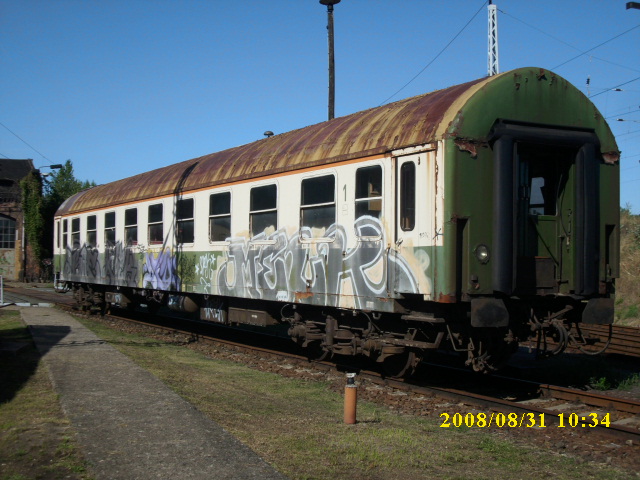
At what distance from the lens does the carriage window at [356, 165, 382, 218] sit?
853 centimetres

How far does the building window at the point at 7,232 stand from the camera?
48844mm

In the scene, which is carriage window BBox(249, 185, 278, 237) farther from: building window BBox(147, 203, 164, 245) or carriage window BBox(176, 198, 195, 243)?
building window BBox(147, 203, 164, 245)

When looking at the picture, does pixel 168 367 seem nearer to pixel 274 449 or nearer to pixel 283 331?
pixel 274 449

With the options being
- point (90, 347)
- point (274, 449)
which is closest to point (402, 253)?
point (274, 449)

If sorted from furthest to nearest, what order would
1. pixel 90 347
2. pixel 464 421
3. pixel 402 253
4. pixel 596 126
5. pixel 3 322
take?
pixel 3 322 → pixel 90 347 → pixel 596 126 → pixel 402 253 → pixel 464 421

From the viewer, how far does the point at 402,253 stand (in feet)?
→ 26.5

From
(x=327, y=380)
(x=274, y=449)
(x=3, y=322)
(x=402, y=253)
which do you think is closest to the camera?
(x=274, y=449)

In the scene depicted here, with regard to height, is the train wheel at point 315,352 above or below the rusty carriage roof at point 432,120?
below

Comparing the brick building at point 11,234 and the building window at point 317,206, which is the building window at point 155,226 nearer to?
the building window at point 317,206

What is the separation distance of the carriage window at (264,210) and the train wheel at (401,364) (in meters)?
2.97

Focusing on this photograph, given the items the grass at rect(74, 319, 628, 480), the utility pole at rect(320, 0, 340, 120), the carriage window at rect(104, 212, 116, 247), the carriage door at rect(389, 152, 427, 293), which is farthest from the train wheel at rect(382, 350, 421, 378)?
the utility pole at rect(320, 0, 340, 120)

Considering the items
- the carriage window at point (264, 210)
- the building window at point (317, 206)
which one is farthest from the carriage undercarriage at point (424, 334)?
the carriage window at point (264, 210)

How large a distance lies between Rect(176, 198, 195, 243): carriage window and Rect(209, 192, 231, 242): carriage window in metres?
0.90

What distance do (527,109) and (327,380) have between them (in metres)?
4.76
